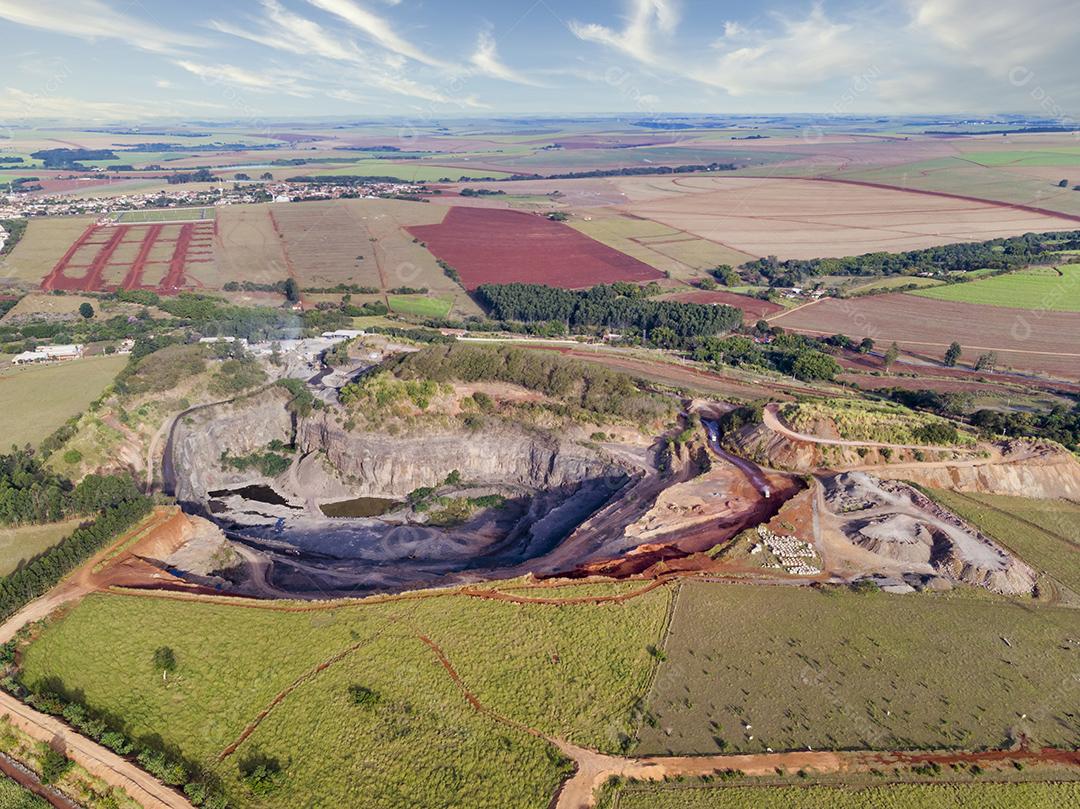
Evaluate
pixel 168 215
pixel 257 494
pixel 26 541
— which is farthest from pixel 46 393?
pixel 168 215

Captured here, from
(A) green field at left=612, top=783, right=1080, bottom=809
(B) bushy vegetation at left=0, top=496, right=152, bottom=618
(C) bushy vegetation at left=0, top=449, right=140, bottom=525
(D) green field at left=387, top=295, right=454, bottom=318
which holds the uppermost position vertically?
(D) green field at left=387, top=295, right=454, bottom=318

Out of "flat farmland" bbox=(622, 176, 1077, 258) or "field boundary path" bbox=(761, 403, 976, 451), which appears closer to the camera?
"field boundary path" bbox=(761, 403, 976, 451)

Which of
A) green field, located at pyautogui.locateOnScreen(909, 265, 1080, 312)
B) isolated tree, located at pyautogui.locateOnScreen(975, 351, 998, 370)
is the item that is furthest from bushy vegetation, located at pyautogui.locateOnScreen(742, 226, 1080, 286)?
isolated tree, located at pyautogui.locateOnScreen(975, 351, 998, 370)

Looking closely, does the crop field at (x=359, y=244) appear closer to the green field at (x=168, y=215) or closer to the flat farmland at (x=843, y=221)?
the green field at (x=168, y=215)

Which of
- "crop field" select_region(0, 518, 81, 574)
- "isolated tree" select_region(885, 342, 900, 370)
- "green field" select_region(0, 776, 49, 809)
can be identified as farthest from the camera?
"isolated tree" select_region(885, 342, 900, 370)

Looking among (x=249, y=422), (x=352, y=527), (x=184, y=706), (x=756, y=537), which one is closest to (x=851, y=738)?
(x=756, y=537)

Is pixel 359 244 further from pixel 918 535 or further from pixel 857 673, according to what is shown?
pixel 857 673

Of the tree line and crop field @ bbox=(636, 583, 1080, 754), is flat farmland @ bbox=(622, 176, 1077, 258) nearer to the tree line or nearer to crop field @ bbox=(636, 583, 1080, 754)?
the tree line
